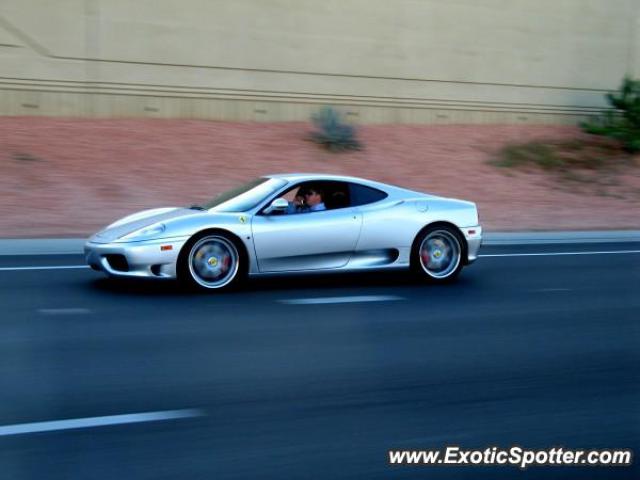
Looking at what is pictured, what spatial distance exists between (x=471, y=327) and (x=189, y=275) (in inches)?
115

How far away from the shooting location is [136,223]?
9547 millimetres

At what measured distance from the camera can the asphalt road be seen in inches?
191

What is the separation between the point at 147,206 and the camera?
16.4 metres

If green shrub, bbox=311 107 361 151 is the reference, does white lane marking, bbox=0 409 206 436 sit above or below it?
below

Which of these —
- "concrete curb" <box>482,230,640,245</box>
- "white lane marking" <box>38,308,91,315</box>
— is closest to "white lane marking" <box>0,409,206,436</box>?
"white lane marking" <box>38,308,91,315</box>

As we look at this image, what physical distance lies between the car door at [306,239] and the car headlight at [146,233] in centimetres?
95

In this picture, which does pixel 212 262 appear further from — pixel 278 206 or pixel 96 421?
pixel 96 421

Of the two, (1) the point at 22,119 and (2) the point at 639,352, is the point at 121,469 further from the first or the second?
(1) the point at 22,119

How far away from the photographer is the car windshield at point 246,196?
9766mm

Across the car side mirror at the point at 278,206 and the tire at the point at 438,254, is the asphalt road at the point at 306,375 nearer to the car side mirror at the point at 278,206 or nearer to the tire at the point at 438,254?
the tire at the point at 438,254

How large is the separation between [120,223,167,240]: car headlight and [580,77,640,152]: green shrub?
19.0 metres

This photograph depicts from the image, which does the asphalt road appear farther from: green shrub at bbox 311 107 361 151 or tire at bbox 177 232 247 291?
green shrub at bbox 311 107 361 151

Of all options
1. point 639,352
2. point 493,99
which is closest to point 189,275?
point 639,352

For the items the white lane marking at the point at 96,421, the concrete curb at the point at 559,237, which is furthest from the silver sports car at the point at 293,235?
the concrete curb at the point at 559,237
